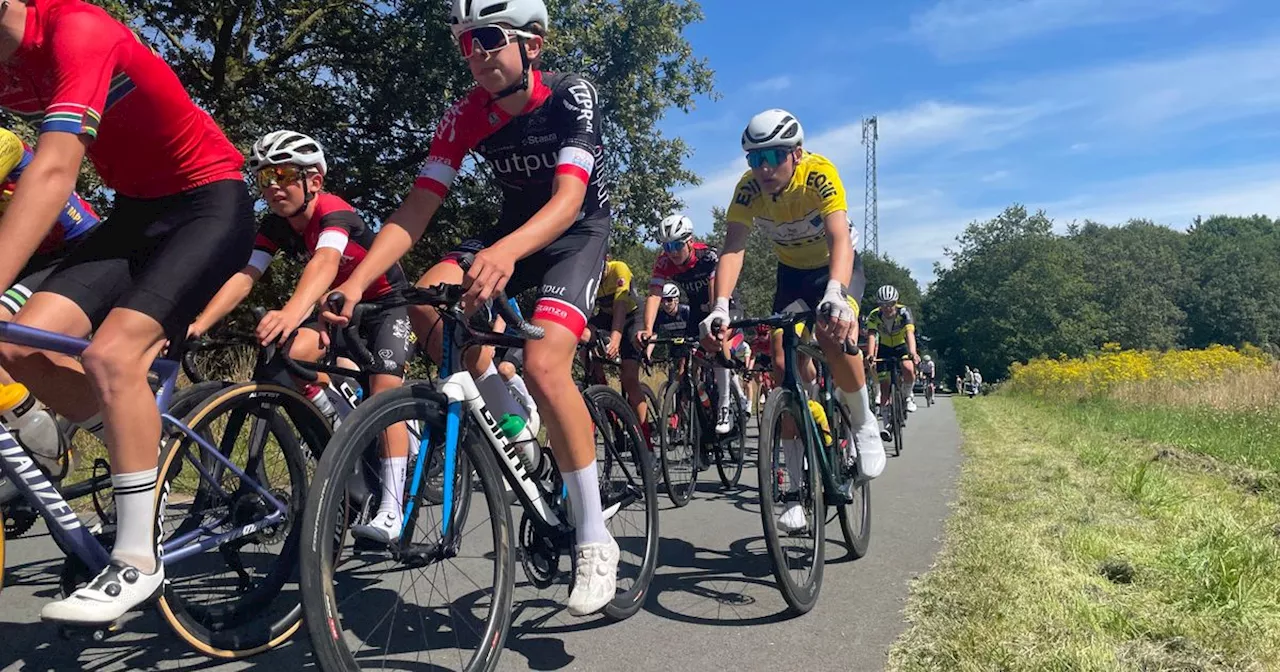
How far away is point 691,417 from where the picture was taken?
263 inches

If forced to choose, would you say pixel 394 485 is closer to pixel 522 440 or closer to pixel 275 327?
pixel 522 440

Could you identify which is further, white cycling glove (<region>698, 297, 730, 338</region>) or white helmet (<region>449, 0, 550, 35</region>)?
white cycling glove (<region>698, 297, 730, 338</region>)

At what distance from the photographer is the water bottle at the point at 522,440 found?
3.02 metres

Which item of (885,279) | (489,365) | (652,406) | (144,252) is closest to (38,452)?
(144,252)

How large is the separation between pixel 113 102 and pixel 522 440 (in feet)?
5.74

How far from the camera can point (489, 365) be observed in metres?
3.38

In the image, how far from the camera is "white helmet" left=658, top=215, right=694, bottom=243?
762cm

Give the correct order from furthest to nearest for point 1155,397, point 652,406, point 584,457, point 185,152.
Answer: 1. point 1155,397
2. point 652,406
3. point 584,457
4. point 185,152

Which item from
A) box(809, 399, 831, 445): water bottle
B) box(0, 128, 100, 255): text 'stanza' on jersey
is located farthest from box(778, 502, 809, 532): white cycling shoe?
box(0, 128, 100, 255): text 'stanza' on jersey

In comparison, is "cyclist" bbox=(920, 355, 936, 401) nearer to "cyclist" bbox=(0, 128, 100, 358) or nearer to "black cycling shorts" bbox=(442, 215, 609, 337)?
"black cycling shorts" bbox=(442, 215, 609, 337)

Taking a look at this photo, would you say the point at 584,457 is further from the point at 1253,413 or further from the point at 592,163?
the point at 1253,413

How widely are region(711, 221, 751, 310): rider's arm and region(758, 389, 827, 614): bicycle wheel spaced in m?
0.86

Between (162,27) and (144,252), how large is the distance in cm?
1299

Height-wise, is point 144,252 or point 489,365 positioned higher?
point 144,252
